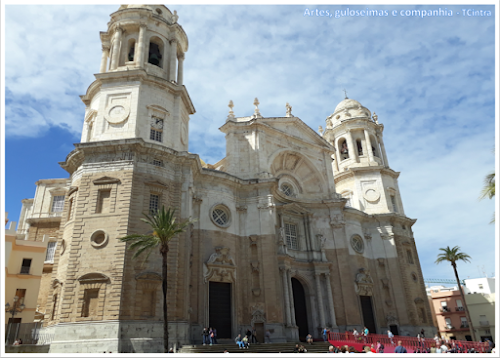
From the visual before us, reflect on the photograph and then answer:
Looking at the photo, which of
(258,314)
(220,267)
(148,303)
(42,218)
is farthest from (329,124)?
(148,303)

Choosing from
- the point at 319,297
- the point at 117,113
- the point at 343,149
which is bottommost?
the point at 319,297

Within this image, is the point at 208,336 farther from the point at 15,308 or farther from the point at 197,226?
the point at 15,308

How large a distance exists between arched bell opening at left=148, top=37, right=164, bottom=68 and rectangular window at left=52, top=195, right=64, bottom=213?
16.5 metres

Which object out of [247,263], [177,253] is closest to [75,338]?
[177,253]

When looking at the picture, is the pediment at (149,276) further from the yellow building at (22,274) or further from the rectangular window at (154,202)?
the yellow building at (22,274)

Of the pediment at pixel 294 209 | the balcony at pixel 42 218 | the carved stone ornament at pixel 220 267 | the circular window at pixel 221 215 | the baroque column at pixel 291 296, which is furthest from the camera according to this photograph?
the balcony at pixel 42 218

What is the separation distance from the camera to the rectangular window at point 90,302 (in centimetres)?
2064

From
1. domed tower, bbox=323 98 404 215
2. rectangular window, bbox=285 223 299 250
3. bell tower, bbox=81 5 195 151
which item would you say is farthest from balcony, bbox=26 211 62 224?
domed tower, bbox=323 98 404 215

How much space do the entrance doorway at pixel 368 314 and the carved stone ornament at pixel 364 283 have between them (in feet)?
1.99

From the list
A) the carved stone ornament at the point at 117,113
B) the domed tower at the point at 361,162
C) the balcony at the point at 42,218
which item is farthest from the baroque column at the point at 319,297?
the balcony at the point at 42,218

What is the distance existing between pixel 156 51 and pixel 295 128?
1468 cm

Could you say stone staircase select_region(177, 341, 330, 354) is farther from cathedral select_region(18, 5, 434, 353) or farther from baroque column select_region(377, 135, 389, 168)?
baroque column select_region(377, 135, 389, 168)

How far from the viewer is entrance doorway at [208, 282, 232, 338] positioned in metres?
26.0

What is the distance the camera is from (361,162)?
43.8 meters
